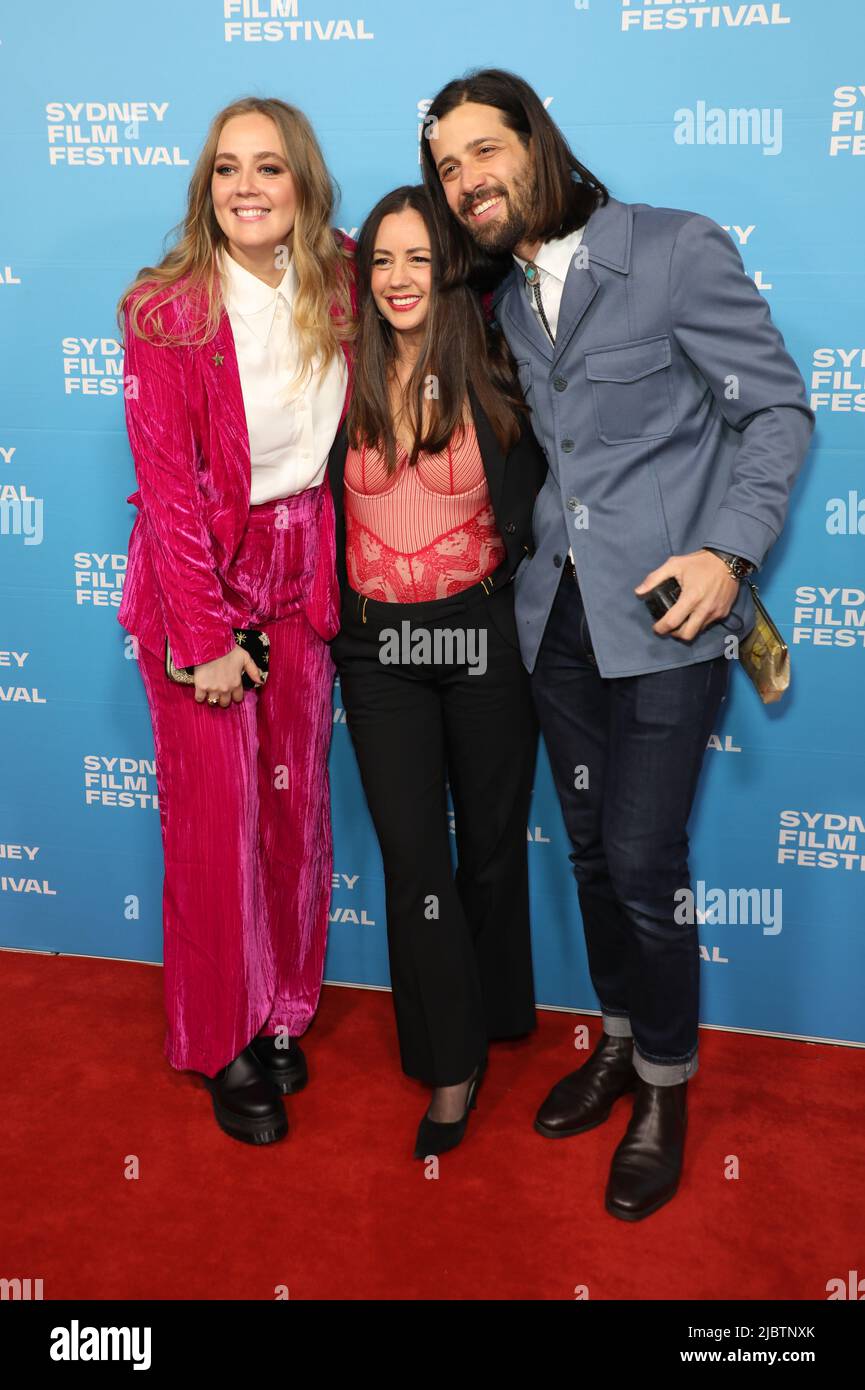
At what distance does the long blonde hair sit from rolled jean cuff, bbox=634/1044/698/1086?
1430mm

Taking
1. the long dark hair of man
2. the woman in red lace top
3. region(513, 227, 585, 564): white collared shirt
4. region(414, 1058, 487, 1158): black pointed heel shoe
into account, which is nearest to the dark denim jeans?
the woman in red lace top

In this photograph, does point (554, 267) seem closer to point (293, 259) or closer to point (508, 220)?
point (508, 220)

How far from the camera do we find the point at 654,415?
6.79 ft

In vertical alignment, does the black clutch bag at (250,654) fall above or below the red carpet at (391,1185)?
above

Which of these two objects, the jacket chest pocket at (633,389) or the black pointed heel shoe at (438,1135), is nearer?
the jacket chest pocket at (633,389)

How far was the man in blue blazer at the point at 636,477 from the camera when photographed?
1.99 meters

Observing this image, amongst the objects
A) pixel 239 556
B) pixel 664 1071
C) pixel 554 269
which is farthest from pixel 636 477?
pixel 664 1071

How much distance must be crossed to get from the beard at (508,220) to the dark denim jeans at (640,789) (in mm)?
571

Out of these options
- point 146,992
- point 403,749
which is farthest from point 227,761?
point 146,992

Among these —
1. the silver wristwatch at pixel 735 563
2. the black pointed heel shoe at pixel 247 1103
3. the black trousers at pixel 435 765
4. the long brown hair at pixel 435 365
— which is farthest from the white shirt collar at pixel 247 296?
the black pointed heel shoe at pixel 247 1103

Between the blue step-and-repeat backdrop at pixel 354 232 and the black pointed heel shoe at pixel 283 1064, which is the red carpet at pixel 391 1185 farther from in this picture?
the blue step-and-repeat backdrop at pixel 354 232

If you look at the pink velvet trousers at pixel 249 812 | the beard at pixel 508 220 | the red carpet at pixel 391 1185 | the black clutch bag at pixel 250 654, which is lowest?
the red carpet at pixel 391 1185

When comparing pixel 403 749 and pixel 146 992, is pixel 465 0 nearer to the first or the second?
pixel 403 749

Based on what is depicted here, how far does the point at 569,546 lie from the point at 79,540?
1315mm
